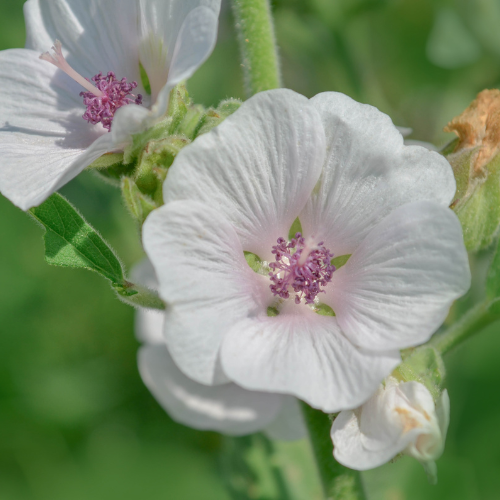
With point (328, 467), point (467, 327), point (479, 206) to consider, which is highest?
point (479, 206)

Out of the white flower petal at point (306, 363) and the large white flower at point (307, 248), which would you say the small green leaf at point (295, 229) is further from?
the white flower petal at point (306, 363)

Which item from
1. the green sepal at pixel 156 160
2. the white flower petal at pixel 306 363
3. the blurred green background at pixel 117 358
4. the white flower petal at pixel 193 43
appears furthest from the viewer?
the blurred green background at pixel 117 358

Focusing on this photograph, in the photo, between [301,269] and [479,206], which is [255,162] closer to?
[301,269]

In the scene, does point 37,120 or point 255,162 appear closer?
point 255,162

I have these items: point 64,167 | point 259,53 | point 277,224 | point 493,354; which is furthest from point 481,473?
point 64,167

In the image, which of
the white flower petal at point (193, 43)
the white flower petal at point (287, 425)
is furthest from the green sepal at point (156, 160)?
the white flower petal at point (287, 425)

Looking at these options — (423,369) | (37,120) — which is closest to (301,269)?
(423,369)

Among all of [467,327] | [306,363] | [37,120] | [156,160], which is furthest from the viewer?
[467,327]
